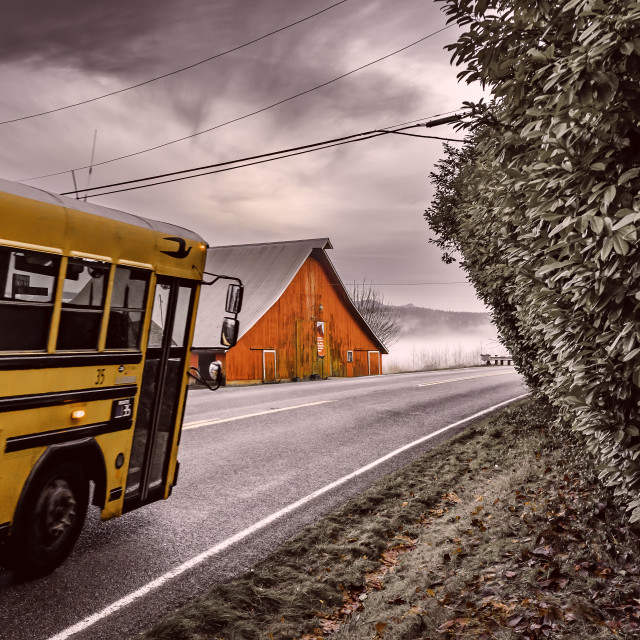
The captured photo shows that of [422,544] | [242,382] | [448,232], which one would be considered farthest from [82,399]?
[242,382]

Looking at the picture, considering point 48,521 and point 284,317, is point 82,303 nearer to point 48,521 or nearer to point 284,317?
point 48,521

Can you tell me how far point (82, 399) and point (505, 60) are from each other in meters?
4.74

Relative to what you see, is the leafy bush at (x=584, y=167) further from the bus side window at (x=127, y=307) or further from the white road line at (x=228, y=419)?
the white road line at (x=228, y=419)

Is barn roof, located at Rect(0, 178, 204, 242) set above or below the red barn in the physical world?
below

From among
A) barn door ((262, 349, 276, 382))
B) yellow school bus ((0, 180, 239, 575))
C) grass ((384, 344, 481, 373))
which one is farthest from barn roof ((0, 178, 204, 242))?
grass ((384, 344, 481, 373))

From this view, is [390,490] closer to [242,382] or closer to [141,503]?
[141,503]

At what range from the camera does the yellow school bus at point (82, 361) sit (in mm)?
5207

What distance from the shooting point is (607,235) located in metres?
3.54

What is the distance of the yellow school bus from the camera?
5.21 m

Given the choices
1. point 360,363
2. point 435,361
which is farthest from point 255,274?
point 435,361

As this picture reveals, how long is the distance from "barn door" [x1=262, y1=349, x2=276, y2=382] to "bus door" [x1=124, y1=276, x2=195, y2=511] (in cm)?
2749

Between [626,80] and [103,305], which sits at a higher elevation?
[626,80]

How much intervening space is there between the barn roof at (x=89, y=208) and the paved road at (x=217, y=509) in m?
3.47

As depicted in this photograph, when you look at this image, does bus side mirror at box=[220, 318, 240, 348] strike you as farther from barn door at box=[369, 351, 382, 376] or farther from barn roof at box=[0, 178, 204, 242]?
barn door at box=[369, 351, 382, 376]
